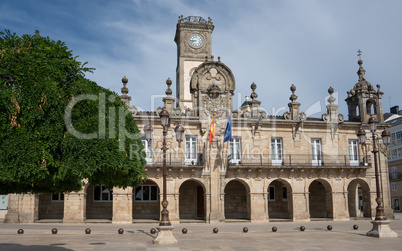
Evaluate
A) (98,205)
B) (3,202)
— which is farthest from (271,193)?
(3,202)

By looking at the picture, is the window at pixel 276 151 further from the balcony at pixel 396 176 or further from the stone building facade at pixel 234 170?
the balcony at pixel 396 176

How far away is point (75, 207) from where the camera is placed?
85.5 ft

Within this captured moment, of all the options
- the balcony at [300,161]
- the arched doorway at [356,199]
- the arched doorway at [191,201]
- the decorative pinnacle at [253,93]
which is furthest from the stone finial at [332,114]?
the arched doorway at [191,201]

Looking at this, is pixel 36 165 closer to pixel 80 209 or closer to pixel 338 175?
pixel 80 209

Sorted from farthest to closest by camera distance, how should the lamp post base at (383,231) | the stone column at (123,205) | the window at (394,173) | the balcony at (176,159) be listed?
the window at (394,173) < the balcony at (176,159) < the stone column at (123,205) < the lamp post base at (383,231)

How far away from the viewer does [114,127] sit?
8.45 m

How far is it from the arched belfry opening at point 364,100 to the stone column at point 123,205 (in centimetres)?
1936

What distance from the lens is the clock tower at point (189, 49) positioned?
40.5 m

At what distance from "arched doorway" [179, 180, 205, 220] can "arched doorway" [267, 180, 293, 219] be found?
5459 mm

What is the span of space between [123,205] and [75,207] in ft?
10.4

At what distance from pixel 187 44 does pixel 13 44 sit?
113 feet

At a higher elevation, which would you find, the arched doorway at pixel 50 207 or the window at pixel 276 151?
the window at pixel 276 151

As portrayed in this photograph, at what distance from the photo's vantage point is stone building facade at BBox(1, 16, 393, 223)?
27.0 meters

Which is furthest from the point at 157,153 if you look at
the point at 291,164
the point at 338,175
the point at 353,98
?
the point at 353,98
